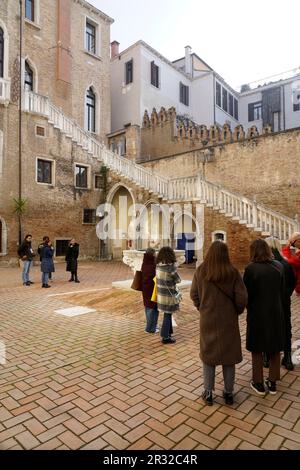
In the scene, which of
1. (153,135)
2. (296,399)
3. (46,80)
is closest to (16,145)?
(46,80)

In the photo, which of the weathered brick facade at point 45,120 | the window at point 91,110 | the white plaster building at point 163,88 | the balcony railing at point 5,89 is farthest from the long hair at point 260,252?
the white plaster building at point 163,88

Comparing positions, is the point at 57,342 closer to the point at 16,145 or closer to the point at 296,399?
the point at 296,399

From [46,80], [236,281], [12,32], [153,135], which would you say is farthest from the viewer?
[153,135]

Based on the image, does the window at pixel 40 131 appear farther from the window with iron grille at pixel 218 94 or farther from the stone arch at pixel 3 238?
the window with iron grille at pixel 218 94

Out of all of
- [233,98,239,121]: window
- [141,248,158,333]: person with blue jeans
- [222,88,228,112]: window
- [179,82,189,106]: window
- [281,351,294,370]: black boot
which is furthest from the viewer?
[233,98,239,121]: window

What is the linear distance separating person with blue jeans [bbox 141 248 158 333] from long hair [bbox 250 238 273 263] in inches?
88.9

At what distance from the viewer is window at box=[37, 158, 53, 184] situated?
1814 cm

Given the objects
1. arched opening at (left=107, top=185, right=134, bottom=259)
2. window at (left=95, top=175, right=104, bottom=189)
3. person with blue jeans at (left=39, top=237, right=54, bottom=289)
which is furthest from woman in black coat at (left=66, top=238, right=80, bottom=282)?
window at (left=95, top=175, right=104, bottom=189)

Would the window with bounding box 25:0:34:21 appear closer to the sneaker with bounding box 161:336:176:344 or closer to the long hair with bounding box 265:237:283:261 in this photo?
the sneaker with bounding box 161:336:176:344

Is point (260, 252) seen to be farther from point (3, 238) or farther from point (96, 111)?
point (96, 111)

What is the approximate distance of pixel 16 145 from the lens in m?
17.1

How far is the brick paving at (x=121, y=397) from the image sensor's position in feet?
8.65

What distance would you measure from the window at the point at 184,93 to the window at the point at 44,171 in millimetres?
17665

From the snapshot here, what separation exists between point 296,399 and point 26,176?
17381mm
